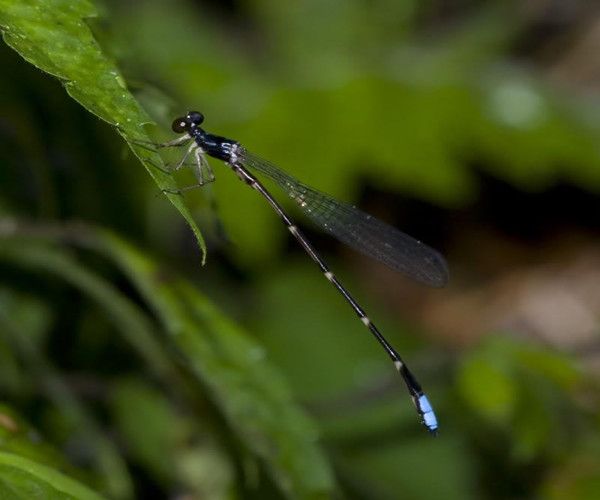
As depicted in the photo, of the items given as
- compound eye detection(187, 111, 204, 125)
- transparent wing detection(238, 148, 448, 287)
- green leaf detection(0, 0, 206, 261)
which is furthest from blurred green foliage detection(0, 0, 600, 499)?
transparent wing detection(238, 148, 448, 287)

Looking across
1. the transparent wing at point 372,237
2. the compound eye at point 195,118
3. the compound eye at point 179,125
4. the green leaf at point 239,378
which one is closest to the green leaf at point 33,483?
the green leaf at point 239,378

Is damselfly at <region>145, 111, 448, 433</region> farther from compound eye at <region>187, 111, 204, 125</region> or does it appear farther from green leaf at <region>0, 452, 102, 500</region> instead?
green leaf at <region>0, 452, 102, 500</region>

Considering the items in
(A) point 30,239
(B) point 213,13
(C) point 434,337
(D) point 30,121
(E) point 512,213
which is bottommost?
(A) point 30,239

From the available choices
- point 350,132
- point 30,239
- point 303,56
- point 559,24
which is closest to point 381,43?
point 303,56

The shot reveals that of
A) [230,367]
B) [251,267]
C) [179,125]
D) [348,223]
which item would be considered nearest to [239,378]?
[230,367]

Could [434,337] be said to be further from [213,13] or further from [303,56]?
[213,13]

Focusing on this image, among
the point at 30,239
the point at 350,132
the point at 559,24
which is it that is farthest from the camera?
the point at 559,24
